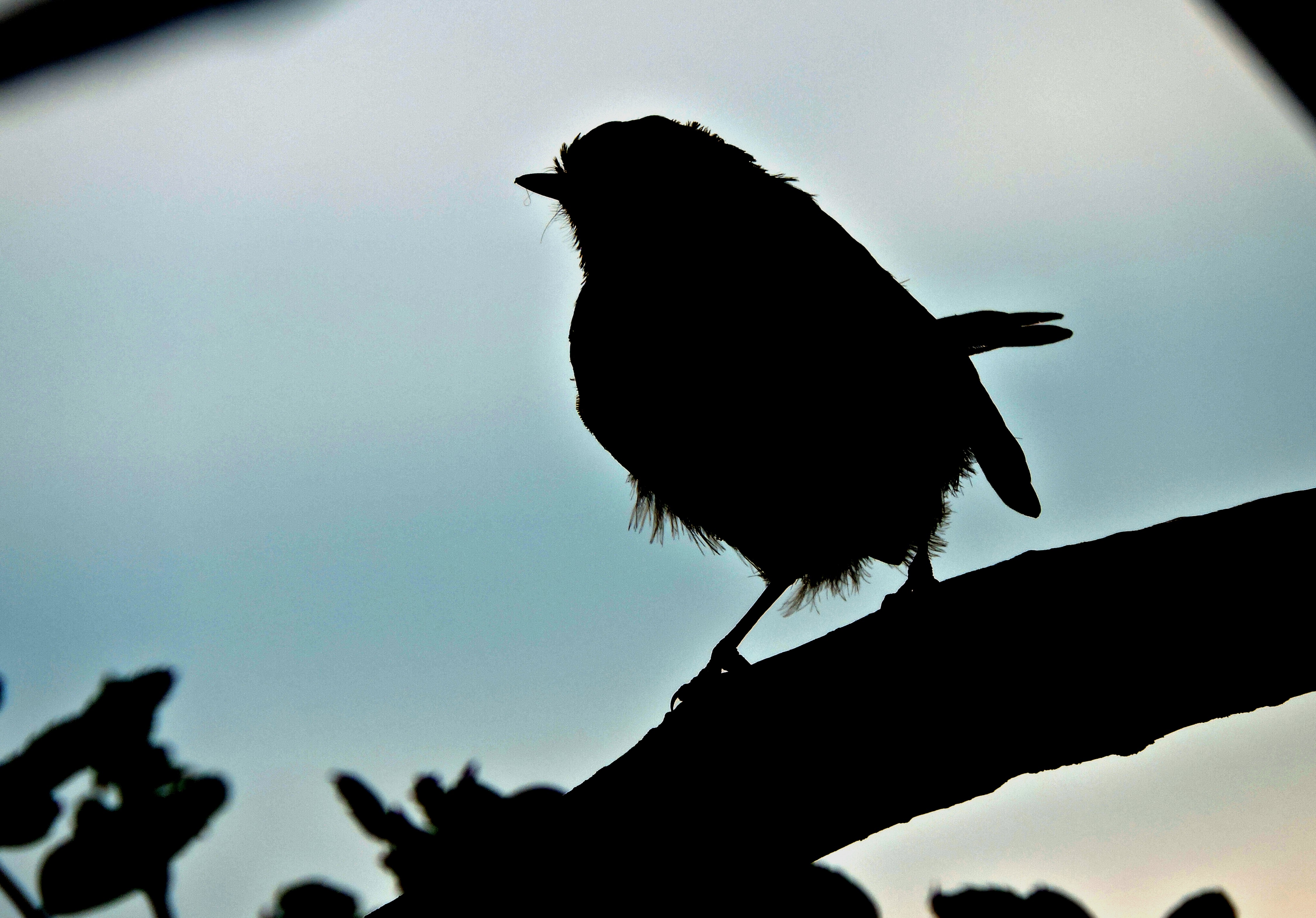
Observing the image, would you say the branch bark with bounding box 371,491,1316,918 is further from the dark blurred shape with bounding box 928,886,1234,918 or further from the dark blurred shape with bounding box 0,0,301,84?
the dark blurred shape with bounding box 0,0,301,84

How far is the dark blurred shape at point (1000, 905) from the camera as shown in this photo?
1.20 meters

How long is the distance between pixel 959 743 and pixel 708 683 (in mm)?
1966

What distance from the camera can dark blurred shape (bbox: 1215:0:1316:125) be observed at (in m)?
0.78

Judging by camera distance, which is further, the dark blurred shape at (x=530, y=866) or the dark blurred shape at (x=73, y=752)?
the dark blurred shape at (x=530, y=866)

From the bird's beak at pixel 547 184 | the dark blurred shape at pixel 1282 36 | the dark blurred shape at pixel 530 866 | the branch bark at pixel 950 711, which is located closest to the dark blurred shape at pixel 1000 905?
the dark blurred shape at pixel 530 866

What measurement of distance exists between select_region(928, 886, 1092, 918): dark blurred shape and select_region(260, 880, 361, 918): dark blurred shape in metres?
0.78

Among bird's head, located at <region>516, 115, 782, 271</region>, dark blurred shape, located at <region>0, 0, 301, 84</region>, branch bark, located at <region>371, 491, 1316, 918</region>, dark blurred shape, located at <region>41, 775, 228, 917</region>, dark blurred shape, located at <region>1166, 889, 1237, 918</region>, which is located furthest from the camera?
bird's head, located at <region>516, 115, 782, 271</region>

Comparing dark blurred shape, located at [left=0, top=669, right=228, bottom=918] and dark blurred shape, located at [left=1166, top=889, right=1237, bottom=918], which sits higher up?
dark blurred shape, located at [left=0, top=669, right=228, bottom=918]

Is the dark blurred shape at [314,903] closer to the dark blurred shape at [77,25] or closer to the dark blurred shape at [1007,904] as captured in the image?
the dark blurred shape at [1007,904]

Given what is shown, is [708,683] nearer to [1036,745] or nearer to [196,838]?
[1036,745]

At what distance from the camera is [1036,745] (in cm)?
203

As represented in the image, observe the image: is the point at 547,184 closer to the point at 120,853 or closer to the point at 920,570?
the point at 920,570

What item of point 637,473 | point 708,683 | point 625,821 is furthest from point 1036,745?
point 637,473

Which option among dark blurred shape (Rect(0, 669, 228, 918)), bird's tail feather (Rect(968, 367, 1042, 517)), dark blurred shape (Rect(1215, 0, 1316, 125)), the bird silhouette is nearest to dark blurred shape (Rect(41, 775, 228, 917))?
dark blurred shape (Rect(0, 669, 228, 918))
